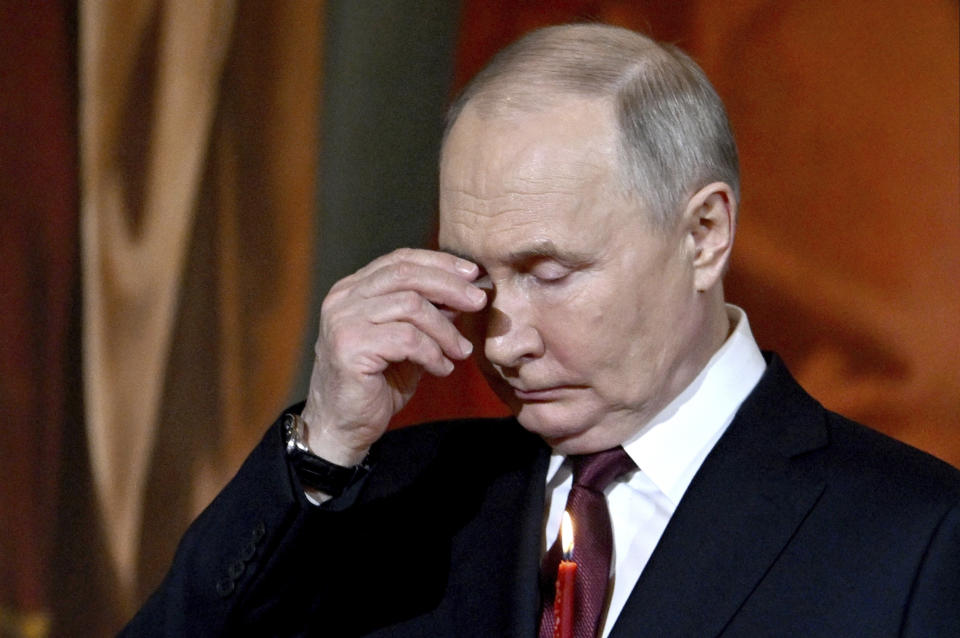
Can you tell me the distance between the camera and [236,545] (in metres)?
1.84

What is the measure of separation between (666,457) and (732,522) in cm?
16

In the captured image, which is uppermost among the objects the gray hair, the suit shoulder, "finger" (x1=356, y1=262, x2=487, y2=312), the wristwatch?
the gray hair

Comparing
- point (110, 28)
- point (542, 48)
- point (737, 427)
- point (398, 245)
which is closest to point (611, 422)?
point (737, 427)

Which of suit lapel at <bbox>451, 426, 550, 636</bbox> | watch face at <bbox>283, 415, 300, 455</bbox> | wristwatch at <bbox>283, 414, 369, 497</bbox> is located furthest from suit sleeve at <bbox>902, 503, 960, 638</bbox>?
watch face at <bbox>283, 415, 300, 455</bbox>

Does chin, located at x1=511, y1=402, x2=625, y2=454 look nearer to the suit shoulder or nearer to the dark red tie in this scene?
the dark red tie

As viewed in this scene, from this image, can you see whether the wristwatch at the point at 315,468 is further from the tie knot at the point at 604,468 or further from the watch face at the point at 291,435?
the tie knot at the point at 604,468

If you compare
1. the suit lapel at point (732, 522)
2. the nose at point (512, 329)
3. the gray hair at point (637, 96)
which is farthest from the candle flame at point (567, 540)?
the gray hair at point (637, 96)

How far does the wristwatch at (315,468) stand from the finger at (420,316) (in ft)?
0.80

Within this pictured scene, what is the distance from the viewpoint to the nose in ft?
5.69

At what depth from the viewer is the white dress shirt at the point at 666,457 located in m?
1.83

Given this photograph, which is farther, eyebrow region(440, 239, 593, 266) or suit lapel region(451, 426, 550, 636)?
suit lapel region(451, 426, 550, 636)

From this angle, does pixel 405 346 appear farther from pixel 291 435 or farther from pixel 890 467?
pixel 890 467

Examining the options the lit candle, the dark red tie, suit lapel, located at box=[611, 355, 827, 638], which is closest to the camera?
the lit candle

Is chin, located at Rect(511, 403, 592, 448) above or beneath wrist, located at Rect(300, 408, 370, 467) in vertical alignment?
above
